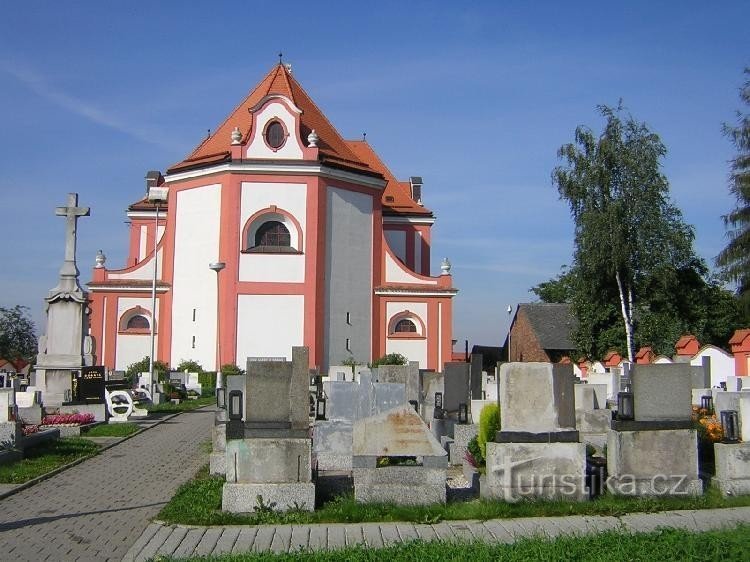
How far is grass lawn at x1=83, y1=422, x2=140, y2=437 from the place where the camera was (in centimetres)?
1734

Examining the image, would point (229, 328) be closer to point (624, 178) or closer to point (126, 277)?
point (126, 277)

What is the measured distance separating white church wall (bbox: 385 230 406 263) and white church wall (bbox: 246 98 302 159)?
10.8 m

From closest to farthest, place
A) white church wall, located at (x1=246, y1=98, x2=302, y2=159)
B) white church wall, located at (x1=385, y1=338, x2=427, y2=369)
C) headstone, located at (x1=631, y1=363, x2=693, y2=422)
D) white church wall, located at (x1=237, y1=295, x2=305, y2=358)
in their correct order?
headstone, located at (x1=631, y1=363, x2=693, y2=422)
white church wall, located at (x1=237, y1=295, x2=305, y2=358)
white church wall, located at (x1=246, y1=98, x2=302, y2=159)
white church wall, located at (x1=385, y1=338, x2=427, y2=369)

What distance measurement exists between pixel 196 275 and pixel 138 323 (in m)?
4.36

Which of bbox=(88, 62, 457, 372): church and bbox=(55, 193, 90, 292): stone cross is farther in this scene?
bbox=(88, 62, 457, 372): church

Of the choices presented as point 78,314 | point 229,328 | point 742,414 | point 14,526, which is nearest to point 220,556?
point 14,526

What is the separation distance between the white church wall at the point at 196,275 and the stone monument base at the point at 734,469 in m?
31.3

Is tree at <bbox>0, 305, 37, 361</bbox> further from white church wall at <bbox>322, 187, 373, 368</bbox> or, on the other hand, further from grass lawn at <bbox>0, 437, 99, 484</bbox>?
grass lawn at <bbox>0, 437, 99, 484</bbox>

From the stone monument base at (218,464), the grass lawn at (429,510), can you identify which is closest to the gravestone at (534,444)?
the grass lawn at (429,510)

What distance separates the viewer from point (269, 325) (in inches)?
1532

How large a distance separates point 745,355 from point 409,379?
685 inches

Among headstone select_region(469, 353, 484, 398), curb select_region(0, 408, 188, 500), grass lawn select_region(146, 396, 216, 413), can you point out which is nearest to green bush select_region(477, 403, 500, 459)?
headstone select_region(469, 353, 484, 398)

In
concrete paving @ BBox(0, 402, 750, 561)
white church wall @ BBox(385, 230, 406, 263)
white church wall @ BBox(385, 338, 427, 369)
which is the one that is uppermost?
white church wall @ BBox(385, 230, 406, 263)

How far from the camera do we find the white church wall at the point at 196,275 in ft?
129
